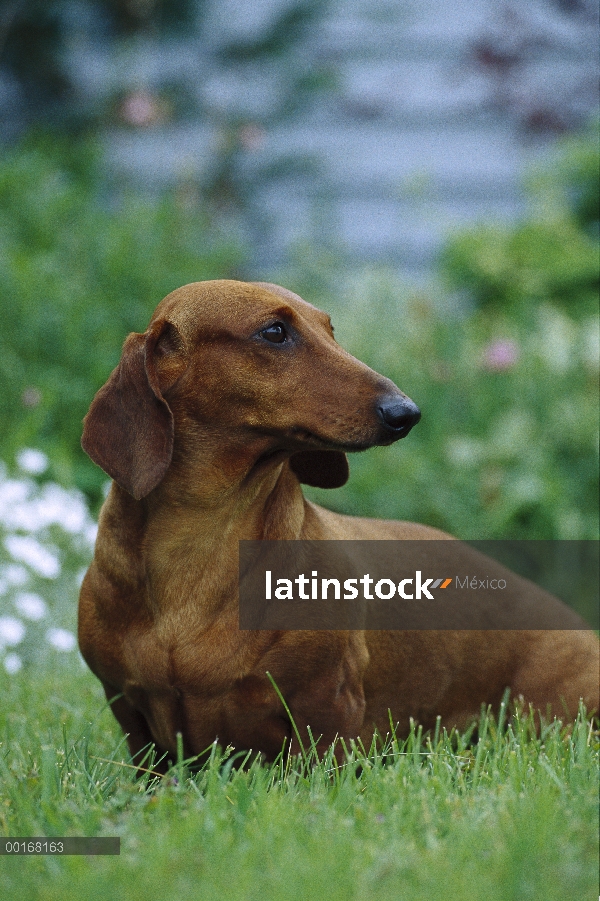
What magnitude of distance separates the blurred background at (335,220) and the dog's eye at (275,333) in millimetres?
1819

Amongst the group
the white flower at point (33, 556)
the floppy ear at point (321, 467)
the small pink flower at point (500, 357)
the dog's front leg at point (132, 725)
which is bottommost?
the dog's front leg at point (132, 725)

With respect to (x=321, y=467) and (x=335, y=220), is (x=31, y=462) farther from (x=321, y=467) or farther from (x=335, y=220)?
(x=335, y=220)

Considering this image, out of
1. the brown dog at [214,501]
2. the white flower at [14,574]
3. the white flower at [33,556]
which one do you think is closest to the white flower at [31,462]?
the white flower at [33,556]

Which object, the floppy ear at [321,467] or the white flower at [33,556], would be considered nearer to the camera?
the floppy ear at [321,467]

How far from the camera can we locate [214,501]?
242cm

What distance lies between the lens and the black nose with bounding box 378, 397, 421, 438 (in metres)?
2.21

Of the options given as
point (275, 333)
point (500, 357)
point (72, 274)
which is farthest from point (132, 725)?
point (72, 274)

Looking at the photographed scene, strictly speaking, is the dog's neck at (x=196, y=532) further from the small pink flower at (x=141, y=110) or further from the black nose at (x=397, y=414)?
the small pink flower at (x=141, y=110)

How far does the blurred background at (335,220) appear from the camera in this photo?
4820mm

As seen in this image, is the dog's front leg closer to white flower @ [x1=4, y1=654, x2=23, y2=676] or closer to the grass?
the grass

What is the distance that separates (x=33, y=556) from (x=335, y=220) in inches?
153

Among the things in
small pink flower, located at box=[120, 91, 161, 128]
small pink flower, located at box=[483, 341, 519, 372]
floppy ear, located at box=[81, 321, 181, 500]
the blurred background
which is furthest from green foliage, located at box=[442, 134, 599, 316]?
floppy ear, located at box=[81, 321, 181, 500]

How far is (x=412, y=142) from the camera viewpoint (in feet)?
23.0

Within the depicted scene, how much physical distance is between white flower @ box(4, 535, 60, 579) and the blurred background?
0.01 m
